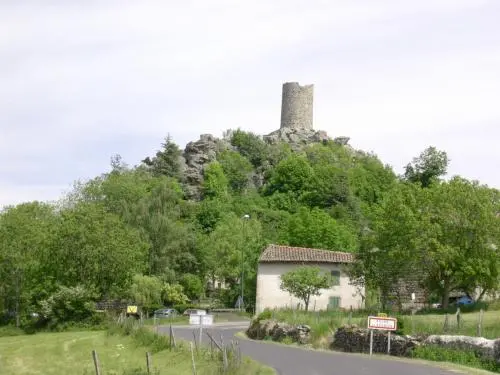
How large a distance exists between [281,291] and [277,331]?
2309cm

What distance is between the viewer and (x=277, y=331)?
38500mm

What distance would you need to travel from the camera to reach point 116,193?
85.4 m

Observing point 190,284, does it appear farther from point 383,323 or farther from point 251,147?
point 251,147

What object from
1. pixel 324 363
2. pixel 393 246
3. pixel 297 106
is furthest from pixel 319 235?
pixel 297 106

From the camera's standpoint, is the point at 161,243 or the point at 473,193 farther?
the point at 161,243

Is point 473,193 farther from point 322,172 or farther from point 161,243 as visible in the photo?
point 322,172

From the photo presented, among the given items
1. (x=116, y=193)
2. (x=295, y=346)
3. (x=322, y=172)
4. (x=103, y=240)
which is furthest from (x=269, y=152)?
(x=295, y=346)

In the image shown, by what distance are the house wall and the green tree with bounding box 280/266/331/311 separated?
172 inches

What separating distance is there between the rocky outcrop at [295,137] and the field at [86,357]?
3816 inches

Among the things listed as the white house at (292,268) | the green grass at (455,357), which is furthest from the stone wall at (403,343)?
the white house at (292,268)

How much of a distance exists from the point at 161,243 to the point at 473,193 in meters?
34.1

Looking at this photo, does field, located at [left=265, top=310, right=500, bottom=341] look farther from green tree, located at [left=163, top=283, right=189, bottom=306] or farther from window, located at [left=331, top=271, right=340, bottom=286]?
green tree, located at [left=163, top=283, right=189, bottom=306]

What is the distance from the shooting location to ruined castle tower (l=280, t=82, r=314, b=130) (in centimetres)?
14268

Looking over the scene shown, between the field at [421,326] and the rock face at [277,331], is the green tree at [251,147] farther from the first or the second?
the field at [421,326]
